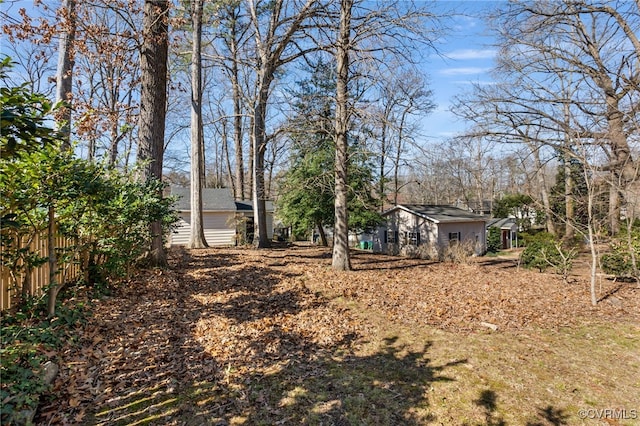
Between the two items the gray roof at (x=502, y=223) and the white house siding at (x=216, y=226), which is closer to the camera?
the white house siding at (x=216, y=226)

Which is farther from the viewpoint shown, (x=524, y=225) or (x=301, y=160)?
(x=524, y=225)

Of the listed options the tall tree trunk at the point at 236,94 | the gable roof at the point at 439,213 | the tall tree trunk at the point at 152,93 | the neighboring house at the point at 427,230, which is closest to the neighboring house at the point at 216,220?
the tall tree trunk at the point at 236,94


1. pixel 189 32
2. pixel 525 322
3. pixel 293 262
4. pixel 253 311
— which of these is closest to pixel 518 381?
pixel 525 322

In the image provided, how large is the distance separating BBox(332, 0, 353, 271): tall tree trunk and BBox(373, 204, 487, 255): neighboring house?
10.1 meters

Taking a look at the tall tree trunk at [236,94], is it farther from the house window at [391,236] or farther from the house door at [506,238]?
the house door at [506,238]

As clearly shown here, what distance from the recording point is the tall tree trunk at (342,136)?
9.27 m

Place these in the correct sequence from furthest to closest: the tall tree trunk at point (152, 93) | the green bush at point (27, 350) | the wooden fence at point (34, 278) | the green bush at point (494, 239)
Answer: the green bush at point (494, 239)
the tall tree trunk at point (152, 93)
the wooden fence at point (34, 278)
the green bush at point (27, 350)

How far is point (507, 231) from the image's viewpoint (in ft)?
92.1

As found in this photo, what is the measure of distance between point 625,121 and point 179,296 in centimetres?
1248

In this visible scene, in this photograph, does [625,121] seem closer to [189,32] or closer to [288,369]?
[288,369]

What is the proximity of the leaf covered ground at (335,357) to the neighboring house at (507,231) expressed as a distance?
70.2 feet

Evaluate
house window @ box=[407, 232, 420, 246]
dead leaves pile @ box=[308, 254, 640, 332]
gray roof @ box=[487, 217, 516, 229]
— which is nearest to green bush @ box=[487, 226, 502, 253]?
gray roof @ box=[487, 217, 516, 229]

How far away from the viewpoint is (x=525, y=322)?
6.08m

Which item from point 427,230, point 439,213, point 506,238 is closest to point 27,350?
point 427,230
